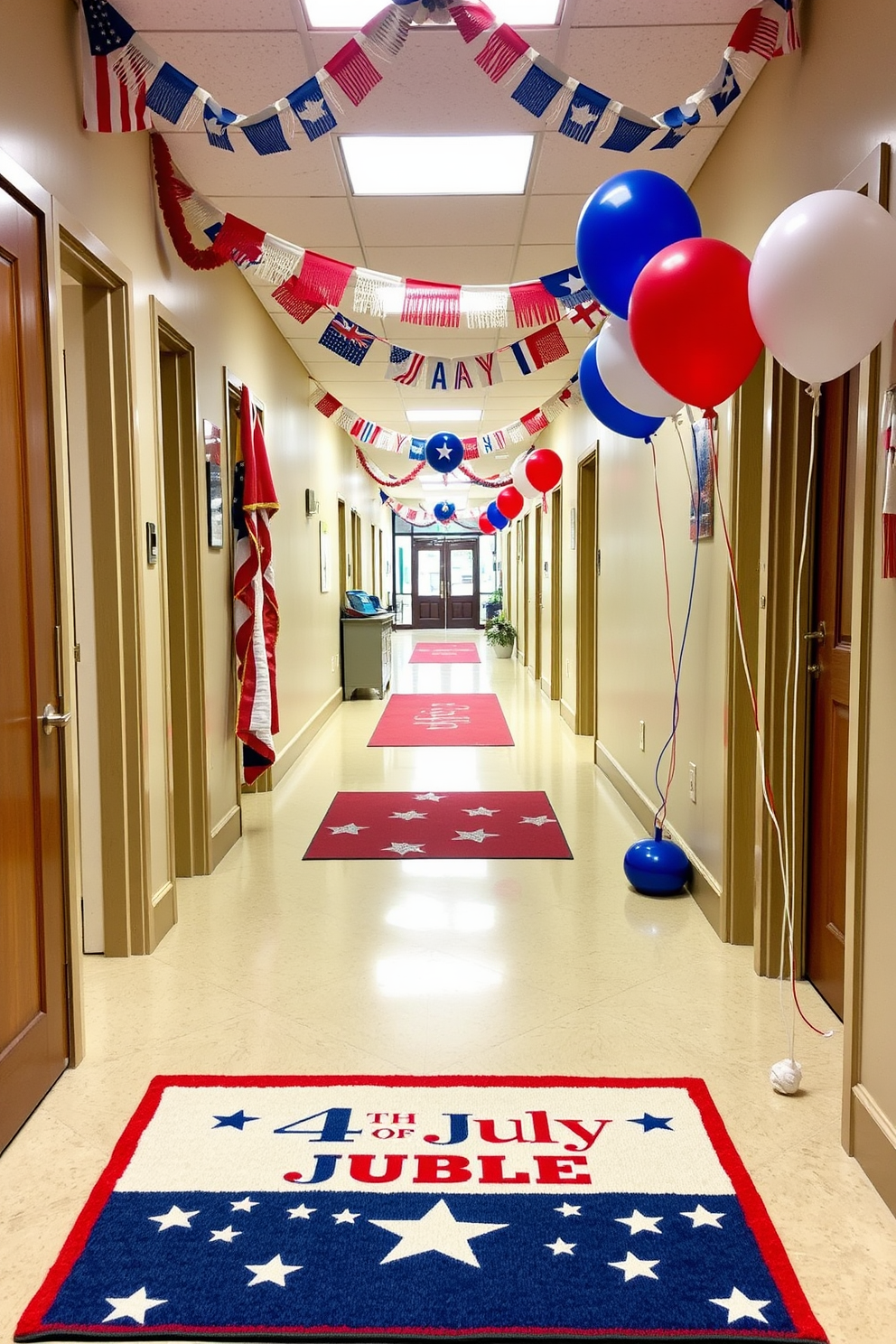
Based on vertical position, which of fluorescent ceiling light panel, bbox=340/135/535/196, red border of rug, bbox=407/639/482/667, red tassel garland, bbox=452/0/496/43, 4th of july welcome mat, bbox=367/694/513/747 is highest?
fluorescent ceiling light panel, bbox=340/135/535/196

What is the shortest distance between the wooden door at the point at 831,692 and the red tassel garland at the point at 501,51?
1.21 meters

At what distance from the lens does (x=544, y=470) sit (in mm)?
8031

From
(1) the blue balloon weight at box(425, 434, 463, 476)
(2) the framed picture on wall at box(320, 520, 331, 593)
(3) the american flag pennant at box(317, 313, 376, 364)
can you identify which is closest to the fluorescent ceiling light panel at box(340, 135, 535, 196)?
(3) the american flag pennant at box(317, 313, 376, 364)

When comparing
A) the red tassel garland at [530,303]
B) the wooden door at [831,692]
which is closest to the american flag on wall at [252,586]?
the red tassel garland at [530,303]

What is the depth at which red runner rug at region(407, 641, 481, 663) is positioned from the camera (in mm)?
15316

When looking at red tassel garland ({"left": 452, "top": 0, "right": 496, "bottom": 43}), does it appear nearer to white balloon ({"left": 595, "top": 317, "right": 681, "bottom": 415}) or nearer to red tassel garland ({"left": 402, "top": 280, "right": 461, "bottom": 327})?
white balloon ({"left": 595, "top": 317, "right": 681, "bottom": 415})

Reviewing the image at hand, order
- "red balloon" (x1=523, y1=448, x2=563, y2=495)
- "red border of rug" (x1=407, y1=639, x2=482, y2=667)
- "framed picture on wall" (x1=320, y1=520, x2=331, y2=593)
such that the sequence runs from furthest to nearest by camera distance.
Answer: "red border of rug" (x1=407, y1=639, x2=482, y2=667) < "framed picture on wall" (x1=320, y1=520, x2=331, y2=593) < "red balloon" (x1=523, y1=448, x2=563, y2=495)

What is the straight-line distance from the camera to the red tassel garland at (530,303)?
378 centimetres

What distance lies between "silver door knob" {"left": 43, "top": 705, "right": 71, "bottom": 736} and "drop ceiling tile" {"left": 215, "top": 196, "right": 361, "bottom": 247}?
2.64m

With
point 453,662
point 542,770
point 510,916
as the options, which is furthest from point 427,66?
point 453,662

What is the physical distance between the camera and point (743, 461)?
336 centimetres

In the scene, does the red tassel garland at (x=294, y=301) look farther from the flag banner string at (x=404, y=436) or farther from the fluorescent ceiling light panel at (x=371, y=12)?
the flag banner string at (x=404, y=436)

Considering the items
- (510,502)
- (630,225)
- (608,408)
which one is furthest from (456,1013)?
(510,502)

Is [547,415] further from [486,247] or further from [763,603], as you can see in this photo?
[763,603]
